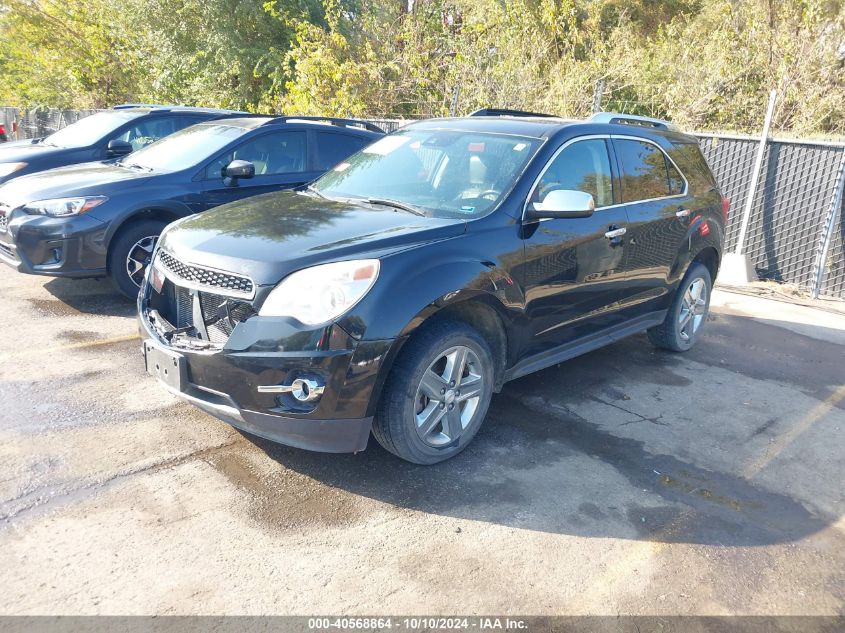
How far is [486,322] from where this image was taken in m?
3.82

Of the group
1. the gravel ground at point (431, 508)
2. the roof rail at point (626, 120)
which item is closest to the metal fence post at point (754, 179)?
the roof rail at point (626, 120)

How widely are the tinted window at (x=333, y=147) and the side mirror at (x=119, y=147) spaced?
95.9 inches

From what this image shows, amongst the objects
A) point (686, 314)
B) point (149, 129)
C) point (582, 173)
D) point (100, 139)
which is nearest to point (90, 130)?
point (100, 139)

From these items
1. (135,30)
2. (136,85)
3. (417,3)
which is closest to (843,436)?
(417,3)

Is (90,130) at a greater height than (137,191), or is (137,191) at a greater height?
(90,130)

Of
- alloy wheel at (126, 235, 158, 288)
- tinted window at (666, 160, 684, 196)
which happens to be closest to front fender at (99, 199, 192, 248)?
alloy wheel at (126, 235, 158, 288)

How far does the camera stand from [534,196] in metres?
4.05

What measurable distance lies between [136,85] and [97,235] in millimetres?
24201

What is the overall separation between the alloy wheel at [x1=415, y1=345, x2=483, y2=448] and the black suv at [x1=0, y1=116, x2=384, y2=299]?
10.5 feet

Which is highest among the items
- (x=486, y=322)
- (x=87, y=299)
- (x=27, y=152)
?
(x=27, y=152)

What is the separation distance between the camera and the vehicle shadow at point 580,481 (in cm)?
330

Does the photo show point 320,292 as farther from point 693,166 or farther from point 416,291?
point 693,166

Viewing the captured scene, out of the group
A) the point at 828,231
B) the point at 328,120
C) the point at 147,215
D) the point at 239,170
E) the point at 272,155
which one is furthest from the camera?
the point at 828,231

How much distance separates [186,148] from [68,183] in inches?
46.9
